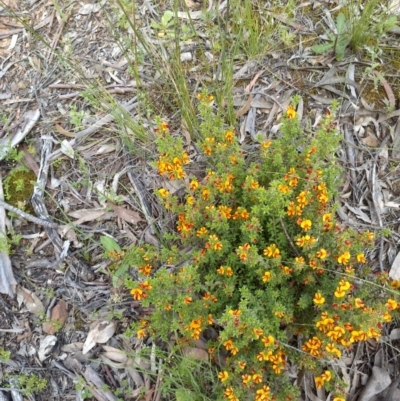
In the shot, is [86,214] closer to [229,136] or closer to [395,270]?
[229,136]

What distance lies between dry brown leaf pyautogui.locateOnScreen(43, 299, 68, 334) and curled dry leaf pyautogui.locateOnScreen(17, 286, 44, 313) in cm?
8

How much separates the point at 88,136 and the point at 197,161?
726 millimetres

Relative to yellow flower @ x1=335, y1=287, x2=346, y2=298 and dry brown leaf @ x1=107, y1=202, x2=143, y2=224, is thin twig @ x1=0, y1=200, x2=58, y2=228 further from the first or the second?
yellow flower @ x1=335, y1=287, x2=346, y2=298

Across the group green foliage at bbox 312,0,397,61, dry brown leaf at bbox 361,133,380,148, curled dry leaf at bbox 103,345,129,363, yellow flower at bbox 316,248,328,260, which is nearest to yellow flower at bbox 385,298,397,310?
yellow flower at bbox 316,248,328,260

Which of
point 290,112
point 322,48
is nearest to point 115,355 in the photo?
point 290,112

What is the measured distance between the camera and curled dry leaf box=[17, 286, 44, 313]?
2557 millimetres

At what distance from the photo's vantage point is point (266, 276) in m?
1.96

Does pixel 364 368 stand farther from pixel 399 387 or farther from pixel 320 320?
pixel 320 320

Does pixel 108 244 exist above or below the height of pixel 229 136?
below

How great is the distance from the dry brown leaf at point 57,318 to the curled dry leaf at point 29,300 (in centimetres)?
8

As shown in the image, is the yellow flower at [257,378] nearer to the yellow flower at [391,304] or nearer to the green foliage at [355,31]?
the yellow flower at [391,304]

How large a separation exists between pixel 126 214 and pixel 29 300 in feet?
2.39

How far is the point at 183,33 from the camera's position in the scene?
3031 mm

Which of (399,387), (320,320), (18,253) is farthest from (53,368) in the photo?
(399,387)
